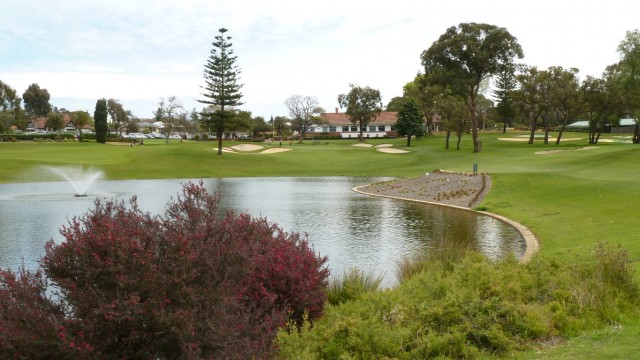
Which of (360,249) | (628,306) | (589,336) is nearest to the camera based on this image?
(589,336)

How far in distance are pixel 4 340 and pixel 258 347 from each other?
271 centimetres

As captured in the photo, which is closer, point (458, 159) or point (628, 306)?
point (628, 306)

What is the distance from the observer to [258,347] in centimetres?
631

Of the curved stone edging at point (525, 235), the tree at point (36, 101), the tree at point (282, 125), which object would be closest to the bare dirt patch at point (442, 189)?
the curved stone edging at point (525, 235)

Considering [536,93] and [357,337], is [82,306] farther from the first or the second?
[536,93]

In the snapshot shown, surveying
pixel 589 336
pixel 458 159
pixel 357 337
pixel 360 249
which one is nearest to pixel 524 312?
pixel 589 336

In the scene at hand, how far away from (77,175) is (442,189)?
30135 millimetres

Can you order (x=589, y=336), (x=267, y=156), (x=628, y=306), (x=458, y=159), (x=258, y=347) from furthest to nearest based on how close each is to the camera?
(x=267, y=156) < (x=458, y=159) < (x=628, y=306) < (x=589, y=336) < (x=258, y=347)

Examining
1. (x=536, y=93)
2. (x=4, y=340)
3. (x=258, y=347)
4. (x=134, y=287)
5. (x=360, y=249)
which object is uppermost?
(x=536, y=93)

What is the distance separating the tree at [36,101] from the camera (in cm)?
14400

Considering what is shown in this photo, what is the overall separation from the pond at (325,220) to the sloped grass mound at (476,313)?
3.49 m

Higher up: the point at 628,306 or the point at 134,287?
the point at 134,287

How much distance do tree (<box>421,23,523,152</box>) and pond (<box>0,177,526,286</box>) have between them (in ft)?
79.9

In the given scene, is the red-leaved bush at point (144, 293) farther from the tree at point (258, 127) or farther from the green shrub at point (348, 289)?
the tree at point (258, 127)
